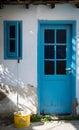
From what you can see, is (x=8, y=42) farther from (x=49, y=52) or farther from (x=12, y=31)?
(x=49, y=52)

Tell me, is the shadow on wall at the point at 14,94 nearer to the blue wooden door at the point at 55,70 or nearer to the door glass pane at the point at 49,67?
the blue wooden door at the point at 55,70

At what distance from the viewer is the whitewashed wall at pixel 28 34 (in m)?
9.41

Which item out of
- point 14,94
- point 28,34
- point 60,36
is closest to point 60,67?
point 60,36

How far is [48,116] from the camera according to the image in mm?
9555

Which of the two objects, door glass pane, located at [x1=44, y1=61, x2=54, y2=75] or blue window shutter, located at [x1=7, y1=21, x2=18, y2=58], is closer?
blue window shutter, located at [x1=7, y1=21, x2=18, y2=58]

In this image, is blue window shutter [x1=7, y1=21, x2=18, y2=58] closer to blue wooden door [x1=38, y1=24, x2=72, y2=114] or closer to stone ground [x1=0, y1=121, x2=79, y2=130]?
blue wooden door [x1=38, y1=24, x2=72, y2=114]

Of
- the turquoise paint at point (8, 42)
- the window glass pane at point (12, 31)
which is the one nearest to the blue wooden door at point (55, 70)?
the turquoise paint at point (8, 42)

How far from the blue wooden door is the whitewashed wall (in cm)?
28

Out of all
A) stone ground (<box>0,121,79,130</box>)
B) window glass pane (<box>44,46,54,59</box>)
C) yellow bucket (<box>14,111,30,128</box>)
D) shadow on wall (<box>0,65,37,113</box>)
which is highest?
window glass pane (<box>44,46,54,59</box>)

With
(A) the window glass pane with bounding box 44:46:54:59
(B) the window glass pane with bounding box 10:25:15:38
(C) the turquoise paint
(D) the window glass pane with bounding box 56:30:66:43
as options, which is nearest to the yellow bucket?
(C) the turquoise paint

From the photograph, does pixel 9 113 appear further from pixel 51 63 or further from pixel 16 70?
pixel 51 63

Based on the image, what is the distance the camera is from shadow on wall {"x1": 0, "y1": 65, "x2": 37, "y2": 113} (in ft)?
31.2

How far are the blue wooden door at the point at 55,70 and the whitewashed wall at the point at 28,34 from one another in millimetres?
280

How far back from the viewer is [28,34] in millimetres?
9469
